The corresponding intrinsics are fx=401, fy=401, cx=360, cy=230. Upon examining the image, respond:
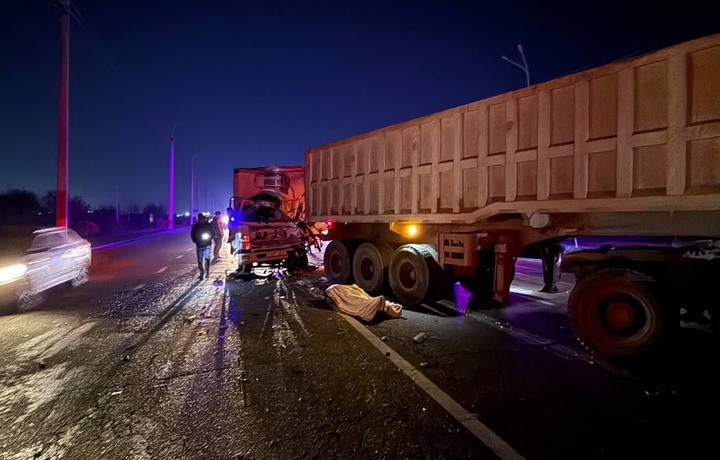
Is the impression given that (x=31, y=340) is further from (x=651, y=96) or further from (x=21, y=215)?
(x=21, y=215)

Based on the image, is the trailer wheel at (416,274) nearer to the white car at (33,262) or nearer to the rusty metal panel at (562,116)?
the rusty metal panel at (562,116)

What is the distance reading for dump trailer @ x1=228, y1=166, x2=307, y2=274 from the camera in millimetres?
10875

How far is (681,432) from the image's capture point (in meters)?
3.08

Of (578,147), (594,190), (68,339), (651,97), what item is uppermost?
(651,97)

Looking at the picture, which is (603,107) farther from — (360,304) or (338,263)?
(338,263)

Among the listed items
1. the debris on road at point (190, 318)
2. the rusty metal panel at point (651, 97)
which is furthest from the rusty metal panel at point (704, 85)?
the debris on road at point (190, 318)

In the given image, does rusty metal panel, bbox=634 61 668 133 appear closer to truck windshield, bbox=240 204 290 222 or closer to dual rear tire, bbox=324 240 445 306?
dual rear tire, bbox=324 240 445 306

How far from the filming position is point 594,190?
4.63 meters

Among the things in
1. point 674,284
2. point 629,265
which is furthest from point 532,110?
point 674,284

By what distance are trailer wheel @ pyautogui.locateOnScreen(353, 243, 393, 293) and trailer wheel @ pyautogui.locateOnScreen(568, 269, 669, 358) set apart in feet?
13.3

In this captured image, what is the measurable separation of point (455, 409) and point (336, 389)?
113 cm

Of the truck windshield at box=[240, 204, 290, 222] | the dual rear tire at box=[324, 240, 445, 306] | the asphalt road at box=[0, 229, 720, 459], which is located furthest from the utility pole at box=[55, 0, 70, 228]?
the dual rear tire at box=[324, 240, 445, 306]

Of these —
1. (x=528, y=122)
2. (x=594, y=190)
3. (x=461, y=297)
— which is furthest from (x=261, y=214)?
(x=594, y=190)

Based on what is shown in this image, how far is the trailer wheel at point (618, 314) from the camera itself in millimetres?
4301
